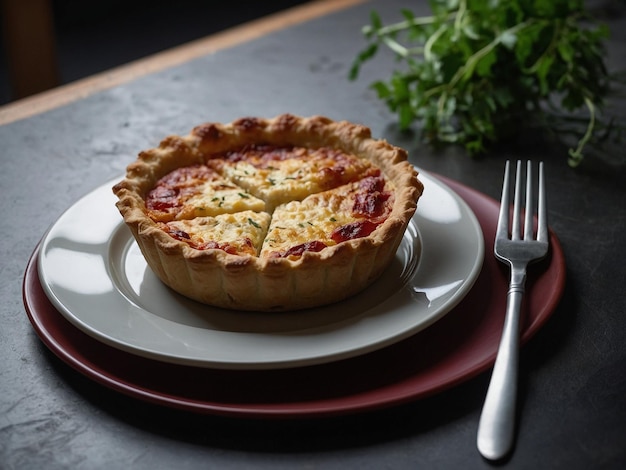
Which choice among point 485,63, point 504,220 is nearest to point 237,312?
point 504,220

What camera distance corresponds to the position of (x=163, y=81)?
442 cm

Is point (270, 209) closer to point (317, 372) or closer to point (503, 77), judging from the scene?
point (317, 372)

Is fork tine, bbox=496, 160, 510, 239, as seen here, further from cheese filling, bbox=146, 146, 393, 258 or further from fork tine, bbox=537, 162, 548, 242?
cheese filling, bbox=146, 146, 393, 258

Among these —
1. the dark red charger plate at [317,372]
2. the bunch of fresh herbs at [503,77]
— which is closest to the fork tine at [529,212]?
the dark red charger plate at [317,372]

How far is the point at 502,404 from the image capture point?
201cm

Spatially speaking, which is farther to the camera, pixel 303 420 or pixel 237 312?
pixel 237 312

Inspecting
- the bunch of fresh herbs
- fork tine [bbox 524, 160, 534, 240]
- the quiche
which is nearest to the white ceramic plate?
the quiche

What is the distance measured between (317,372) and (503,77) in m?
2.25

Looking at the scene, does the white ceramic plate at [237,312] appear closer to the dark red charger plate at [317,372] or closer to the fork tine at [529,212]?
the dark red charger plate at [317,372]

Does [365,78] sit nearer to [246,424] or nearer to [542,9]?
[542,9]

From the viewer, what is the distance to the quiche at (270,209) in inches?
94.0

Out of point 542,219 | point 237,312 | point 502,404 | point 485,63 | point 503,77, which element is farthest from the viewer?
point 503,77

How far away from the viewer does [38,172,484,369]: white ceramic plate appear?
2.16 meters

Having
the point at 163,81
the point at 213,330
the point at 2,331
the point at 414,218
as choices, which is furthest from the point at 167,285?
the point at 163,81
